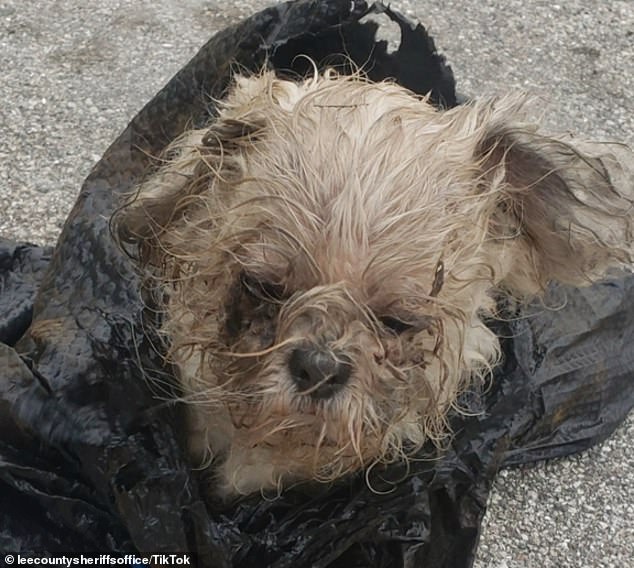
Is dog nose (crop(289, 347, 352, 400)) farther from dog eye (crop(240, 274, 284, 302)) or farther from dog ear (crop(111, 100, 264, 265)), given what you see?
dog ear (crop(111, 100, 264, 265))

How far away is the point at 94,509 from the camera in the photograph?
8.08 feet

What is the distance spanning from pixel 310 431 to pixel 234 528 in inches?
23.1

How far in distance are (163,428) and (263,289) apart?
57 cm

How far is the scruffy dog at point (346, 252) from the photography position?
75.4 inches

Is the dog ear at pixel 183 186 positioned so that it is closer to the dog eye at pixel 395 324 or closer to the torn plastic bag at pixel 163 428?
the torn plastic bag at pixel 163 428

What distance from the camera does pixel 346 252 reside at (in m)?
1.92

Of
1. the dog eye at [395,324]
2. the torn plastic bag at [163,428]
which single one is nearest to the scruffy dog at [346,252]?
the dog eye at [395,324]

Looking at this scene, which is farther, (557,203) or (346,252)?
(557,203)

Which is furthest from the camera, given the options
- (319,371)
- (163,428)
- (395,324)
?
(163,428)

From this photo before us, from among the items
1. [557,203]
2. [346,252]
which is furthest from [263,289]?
[557,203]

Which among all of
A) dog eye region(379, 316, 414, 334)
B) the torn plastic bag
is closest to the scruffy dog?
dog eye region(379, 316, 414, 334)

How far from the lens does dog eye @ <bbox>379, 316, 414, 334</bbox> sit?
1.94m

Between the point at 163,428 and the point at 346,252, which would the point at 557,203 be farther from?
the point at 163,428

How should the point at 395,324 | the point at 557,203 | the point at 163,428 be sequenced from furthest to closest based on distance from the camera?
1. the point at 163,428
2. the point at 557,203
3. the point at 395,324
